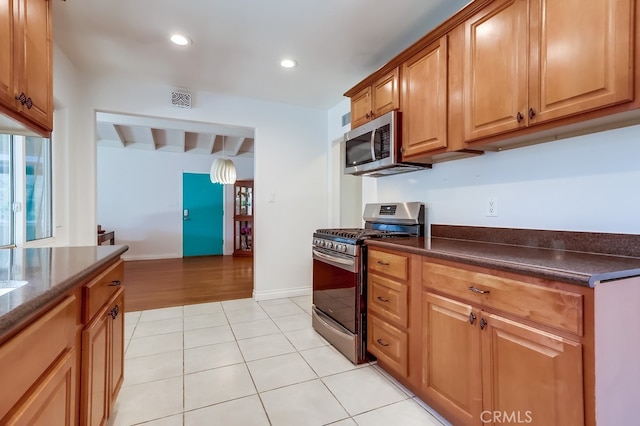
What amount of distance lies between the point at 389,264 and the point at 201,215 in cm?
585

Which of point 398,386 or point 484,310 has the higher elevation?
point 484,310

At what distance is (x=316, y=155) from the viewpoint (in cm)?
394

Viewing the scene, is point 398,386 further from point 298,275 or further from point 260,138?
point 260,138

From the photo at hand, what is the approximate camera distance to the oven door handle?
2.12 metres

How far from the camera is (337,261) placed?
2297mm

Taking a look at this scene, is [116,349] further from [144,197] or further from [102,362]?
[144,197]

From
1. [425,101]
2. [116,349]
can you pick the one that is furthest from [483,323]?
[116,349]

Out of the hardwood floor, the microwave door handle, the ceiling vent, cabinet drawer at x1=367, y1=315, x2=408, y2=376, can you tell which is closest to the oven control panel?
cabinet drawer at x1=367, y1=315, x2=408, y2=376

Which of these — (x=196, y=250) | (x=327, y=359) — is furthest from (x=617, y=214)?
(x=196, y=250)

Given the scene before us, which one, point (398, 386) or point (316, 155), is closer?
point (398, 386)

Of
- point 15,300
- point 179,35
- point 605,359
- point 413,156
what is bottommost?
point 605,359

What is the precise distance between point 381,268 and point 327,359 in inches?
32.2

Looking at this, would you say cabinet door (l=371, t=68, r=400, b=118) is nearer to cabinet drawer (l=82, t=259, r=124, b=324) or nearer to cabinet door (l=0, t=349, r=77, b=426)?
cabinet drawer (l=82, t=259, r=124, b=324)

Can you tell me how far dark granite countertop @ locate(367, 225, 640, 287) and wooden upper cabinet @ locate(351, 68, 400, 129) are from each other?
109 centimetres
